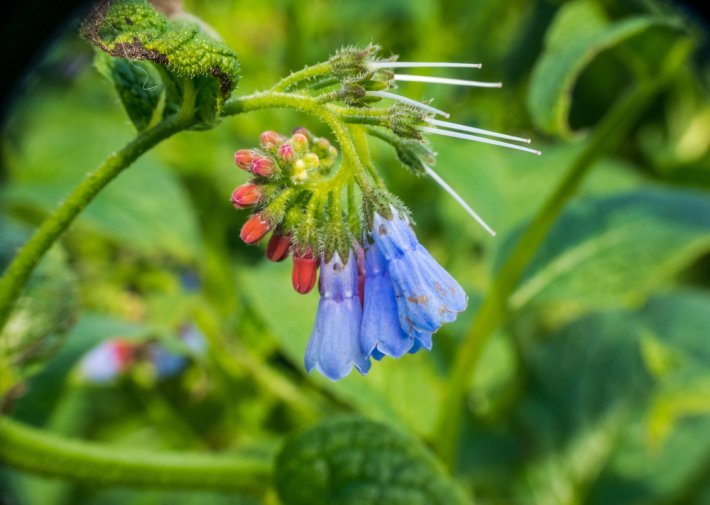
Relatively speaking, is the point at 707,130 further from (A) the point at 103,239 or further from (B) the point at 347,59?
(B) the point at 347,59

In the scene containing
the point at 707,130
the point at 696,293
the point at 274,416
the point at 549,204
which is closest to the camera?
the point at 549,204

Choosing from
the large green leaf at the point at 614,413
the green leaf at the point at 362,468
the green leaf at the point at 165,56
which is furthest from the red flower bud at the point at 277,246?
the large green leaf at the point at 614,413

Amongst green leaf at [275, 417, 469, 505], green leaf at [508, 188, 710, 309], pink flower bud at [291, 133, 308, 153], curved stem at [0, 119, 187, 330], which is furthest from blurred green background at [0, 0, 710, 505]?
pink flower bud at [291, 133, 308, 153]

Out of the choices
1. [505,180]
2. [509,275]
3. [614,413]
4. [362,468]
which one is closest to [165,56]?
[362,468]

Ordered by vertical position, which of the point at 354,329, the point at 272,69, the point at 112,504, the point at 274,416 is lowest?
the point at 112,504

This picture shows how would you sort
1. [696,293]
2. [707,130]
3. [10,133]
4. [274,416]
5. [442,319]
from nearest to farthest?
[442,319] → [274,416] → [696,293] → [10,133] → [707,130]

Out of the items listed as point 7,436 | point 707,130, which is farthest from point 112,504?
point 707,130

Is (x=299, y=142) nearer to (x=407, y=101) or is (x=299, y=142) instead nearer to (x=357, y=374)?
(x=407, y=101)

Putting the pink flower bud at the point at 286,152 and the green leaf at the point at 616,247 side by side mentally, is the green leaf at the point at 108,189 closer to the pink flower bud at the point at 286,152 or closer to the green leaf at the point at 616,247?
the green leaf at the point at 616,247
